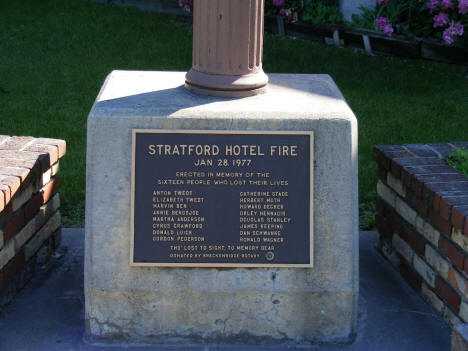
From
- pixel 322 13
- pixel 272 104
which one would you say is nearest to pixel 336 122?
pixel 272 104

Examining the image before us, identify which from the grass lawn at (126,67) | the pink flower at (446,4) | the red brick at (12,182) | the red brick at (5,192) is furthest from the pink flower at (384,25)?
the red brick at (5,192)

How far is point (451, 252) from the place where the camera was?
3514 millimetres

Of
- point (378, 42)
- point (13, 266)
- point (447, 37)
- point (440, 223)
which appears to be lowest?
point (13, 266)

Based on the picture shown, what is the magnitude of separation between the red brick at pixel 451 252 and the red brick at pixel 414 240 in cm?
23

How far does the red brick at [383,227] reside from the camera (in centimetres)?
430

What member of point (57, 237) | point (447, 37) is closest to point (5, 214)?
point (57, 237)

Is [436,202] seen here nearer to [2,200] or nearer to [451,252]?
[451,252]

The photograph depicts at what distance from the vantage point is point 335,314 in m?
3.48

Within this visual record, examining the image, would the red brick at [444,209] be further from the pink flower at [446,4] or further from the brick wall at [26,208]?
the pink flower at [446,4]

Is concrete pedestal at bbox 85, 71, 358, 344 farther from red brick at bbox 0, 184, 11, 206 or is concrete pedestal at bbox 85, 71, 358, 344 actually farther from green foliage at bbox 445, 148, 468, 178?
green foliage at bbox 445, 148, 468, 178

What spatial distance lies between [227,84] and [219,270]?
0.95 metres

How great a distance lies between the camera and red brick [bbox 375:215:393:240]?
14.1 feet

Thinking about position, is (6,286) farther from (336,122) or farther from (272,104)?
(336,122)

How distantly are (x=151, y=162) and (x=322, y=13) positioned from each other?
22.5 ft
